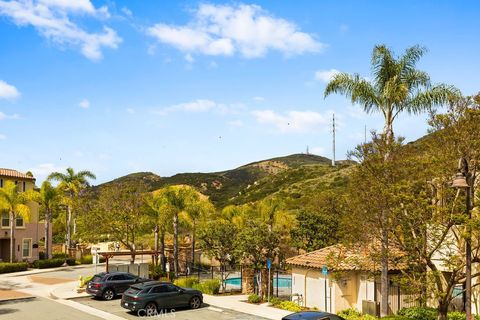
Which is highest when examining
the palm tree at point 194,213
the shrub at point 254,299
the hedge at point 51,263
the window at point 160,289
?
the palm tree at point 194,213

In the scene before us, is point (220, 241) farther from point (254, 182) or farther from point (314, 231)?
point (254, 182)

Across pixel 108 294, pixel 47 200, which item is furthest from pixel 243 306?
pixel 47 200

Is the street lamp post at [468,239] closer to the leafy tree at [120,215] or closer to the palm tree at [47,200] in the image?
the leafy tree at [120,215]

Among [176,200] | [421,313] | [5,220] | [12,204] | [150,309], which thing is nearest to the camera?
[421,313]

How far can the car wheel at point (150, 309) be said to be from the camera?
83.3ft

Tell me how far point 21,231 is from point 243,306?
31.3 metres

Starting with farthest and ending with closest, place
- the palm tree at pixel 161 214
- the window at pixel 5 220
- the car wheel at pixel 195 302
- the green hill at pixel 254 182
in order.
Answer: the green hill at pixel 254 182 → the window at pixel 5 220 → the palm tree at pixel 161 214 → the car wheel at pixel 195 302

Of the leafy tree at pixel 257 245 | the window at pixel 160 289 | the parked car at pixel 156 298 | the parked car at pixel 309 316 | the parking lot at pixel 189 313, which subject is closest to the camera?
the parked car at pixel 309 316

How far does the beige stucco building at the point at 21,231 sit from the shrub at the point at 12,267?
3.90 m

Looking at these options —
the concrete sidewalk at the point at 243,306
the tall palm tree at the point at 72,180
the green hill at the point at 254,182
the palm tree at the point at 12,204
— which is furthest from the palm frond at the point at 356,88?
the green hill at the point at 254,182

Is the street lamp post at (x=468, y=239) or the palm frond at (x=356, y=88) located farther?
the palm frond at (x=356, y=88)

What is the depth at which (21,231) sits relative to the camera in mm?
50469

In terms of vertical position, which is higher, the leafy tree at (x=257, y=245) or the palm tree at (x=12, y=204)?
the palm tree at (x=12, y=204)

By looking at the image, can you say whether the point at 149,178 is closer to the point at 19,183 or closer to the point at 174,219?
the point at 19,183
